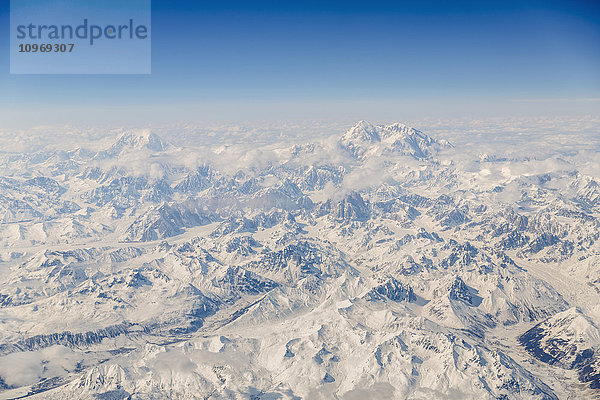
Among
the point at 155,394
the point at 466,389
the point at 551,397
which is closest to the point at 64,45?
the point at 155,394

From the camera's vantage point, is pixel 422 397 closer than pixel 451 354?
Yes

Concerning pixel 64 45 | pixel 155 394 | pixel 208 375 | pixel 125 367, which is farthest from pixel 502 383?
pixel 64 45

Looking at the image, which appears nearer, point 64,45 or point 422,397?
point 64,45

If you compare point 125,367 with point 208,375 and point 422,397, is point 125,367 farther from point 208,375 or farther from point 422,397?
point 422,397

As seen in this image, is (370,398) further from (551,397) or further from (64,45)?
(64,45)

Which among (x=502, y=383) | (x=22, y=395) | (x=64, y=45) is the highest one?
(x=64, y=45)

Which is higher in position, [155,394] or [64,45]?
[64,45]

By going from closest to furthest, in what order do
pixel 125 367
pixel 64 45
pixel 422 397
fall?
1. pixel 64 45
2. pixel 422 397
3. pixel 125 367

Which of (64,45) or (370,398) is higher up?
(64,45)

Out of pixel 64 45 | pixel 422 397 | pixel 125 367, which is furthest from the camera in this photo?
pixel 125 367
